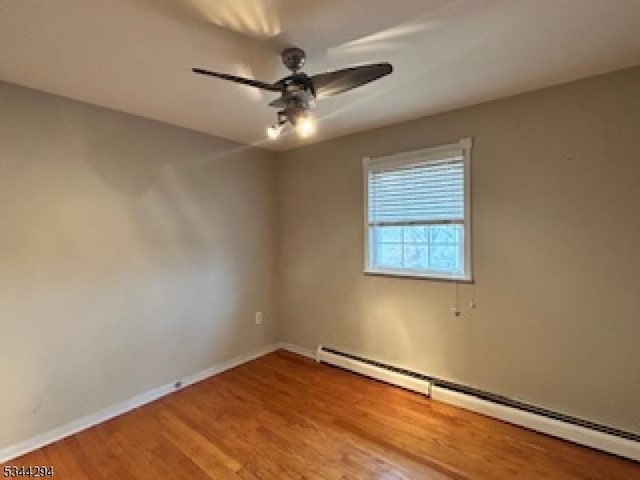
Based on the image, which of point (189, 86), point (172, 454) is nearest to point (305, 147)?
point (189, 86)

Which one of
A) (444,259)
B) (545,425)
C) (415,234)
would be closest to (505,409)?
(545,425)

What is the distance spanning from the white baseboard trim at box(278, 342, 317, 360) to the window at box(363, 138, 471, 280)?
3.98 ft

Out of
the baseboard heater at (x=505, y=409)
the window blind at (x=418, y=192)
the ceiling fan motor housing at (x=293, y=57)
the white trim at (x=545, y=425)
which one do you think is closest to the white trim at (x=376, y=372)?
the baseboard heater at (x=505, y=409)

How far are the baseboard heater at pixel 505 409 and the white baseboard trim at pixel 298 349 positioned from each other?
1.37ft

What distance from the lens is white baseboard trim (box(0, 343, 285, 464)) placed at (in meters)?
2.15

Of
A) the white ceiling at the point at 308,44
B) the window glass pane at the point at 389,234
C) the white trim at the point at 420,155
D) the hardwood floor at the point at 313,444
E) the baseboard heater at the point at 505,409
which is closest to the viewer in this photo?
the white ceiling at the point at 308,44

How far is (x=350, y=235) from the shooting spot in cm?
340

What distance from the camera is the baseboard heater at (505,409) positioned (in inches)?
82.0

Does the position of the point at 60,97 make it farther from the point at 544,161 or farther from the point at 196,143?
the point at 544,161

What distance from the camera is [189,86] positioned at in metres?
2.23

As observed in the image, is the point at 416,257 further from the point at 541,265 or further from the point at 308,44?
the point at 308,44

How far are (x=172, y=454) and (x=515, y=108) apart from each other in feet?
10.7

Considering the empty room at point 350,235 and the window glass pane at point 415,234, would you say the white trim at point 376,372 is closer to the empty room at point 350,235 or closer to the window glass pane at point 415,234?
the empty room at point 350,235

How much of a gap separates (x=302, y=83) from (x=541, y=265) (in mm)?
1997
